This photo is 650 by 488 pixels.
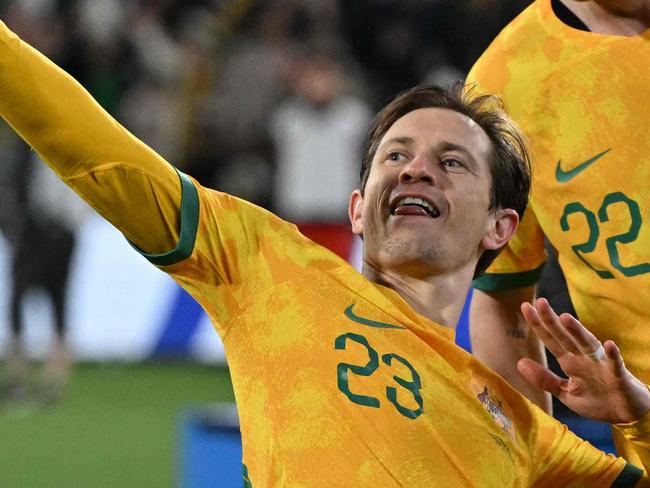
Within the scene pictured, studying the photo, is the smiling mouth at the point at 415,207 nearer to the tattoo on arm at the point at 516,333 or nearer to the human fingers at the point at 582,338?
the human fingers at the point at 582,338

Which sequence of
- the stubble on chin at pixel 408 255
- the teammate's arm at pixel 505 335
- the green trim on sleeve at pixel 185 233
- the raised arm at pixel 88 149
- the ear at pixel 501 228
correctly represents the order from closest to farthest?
1. the raised arm at pixel 88 149
2. the green trim on sleeve at pixel 185 233
3. the stubble on chin at pixel 408 255
4. the ear at pixel 501 228
5. the teammate's arm at pixel 505 335

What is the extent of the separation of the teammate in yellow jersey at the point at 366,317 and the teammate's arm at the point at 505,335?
407 millimetres

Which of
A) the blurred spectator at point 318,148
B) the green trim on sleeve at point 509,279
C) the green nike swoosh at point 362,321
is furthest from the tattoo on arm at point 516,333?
the blurred spectator at point 318,148

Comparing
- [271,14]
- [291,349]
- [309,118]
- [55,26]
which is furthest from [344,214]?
[291,349]

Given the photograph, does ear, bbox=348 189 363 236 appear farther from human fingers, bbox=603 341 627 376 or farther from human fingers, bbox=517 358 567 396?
human fingers, bbox=603 341 627 376

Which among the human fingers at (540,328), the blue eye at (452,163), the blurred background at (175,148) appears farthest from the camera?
the blurred background at (175,148)

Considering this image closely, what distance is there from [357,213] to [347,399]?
21.7 inches

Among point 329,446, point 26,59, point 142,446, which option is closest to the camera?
point 26,59

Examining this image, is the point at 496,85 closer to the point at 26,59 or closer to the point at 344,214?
the point at 26,59

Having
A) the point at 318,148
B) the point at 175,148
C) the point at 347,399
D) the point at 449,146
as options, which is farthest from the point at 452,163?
the point at 175,148

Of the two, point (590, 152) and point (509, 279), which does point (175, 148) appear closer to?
point (509, 279)

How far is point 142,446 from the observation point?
7.21 metres

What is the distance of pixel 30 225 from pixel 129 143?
22.4 feet

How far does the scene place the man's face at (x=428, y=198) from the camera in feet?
9.46
